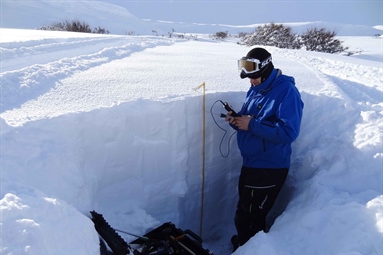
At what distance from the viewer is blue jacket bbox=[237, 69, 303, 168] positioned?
302cm

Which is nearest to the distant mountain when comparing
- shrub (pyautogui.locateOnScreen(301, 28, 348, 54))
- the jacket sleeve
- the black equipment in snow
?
shrub (pyautogui.locateOnScreen(301, 28, 348, 54))

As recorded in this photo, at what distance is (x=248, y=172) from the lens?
3.46 metres

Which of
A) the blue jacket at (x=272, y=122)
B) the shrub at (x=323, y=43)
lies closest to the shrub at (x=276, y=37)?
the shrub at (x=323, y=43)

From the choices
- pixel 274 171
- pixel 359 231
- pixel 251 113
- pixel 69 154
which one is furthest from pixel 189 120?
pixel 359 231

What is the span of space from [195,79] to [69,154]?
2180 millimetres

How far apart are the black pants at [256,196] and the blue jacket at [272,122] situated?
86 millimetres

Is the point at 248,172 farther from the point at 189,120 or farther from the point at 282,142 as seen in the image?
the point at 189,120

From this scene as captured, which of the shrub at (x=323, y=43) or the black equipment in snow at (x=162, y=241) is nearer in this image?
the black equipment in snow at (x=162, y=241)

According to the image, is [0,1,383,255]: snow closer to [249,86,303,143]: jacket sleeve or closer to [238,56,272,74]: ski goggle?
[249,86,303,143]: jacket sleeve

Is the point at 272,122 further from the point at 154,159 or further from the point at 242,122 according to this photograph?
the point at 154,159

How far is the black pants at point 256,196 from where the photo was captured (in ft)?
11.0

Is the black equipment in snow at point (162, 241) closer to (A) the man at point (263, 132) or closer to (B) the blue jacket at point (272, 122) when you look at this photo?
(A) the man at point (263, 132)

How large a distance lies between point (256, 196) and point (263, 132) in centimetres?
74

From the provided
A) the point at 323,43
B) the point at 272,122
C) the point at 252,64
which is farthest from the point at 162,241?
the point at 323,43
